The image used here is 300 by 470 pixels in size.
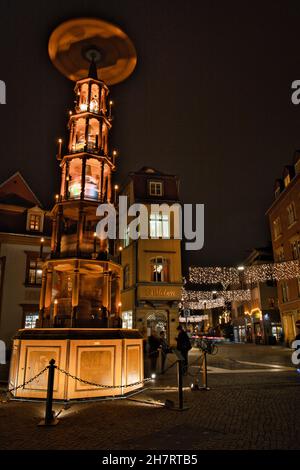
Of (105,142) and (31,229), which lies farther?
(31,229)

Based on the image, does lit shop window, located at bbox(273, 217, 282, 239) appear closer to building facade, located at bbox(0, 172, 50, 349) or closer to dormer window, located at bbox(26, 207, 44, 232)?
building facade, located at bbox(0, 172, 50, 349)

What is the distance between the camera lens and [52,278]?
1153 cm

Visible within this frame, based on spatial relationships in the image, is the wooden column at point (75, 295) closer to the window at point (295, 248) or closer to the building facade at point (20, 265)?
the building facade at point (20, 265)

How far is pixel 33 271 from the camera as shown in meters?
25.4

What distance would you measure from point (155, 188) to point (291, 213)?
12974mm

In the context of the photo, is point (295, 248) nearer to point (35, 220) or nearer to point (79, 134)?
point (35, 220)

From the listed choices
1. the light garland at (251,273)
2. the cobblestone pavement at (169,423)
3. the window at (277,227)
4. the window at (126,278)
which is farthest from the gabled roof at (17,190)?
the window at (277,227)

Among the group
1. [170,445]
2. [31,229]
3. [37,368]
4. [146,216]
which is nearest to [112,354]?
[37,368]

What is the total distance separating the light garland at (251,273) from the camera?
2892 centimetres

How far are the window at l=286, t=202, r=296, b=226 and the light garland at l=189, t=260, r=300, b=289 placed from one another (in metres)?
5.26

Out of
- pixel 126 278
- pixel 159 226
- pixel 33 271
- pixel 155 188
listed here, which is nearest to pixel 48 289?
pixel 33 271
